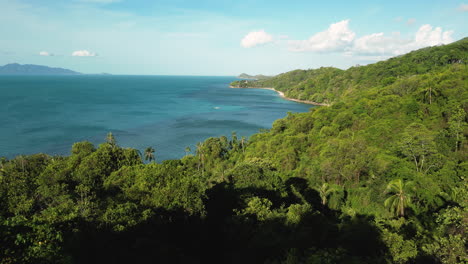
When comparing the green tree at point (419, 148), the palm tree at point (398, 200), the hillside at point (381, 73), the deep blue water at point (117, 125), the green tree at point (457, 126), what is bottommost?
the deep blue water at point (117, 125)

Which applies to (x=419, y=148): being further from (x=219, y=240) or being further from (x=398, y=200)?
(x=219, y=240)

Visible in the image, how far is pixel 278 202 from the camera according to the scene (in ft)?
84.1

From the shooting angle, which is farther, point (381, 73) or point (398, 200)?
point (381, 73)

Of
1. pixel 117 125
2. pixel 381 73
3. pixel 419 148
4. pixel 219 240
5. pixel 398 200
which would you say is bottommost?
pixel 117 125

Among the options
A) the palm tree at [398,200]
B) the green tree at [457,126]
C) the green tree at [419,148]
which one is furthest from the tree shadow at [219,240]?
the green tree at [457,126]

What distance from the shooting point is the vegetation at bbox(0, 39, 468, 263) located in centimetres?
1249

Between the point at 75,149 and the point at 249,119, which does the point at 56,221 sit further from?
the point at 249,119

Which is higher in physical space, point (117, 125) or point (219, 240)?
point (219, 240)

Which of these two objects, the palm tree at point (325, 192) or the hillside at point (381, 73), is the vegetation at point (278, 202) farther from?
the hillside at point (381, 73)

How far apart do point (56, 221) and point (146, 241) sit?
385 cm

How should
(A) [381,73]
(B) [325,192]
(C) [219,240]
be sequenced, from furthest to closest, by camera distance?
(A) [381,73] < (B) [325,192] < (C) [219,240]

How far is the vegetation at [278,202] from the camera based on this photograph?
1249 cm

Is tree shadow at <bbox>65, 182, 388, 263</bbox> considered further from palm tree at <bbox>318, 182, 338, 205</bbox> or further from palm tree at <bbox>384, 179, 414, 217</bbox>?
palm tree at <bbox>318, 182, 338, 205</bbox>

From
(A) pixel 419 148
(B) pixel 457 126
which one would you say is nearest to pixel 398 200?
(A) pixel 419 148
